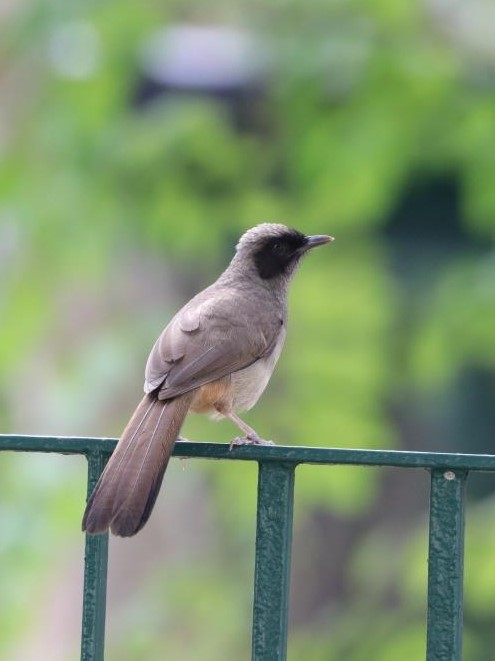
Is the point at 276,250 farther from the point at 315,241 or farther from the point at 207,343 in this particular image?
the point at 207,343

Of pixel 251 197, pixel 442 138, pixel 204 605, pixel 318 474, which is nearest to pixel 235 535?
pixel 204 605

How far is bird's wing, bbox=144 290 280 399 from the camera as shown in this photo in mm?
4004

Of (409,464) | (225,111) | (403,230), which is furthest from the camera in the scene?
(403,230)

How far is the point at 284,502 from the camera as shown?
2.89 m

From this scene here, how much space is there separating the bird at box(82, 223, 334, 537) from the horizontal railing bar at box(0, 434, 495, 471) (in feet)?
0.31

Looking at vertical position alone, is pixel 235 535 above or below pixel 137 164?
below

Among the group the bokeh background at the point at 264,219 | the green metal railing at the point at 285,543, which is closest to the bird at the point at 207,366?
the green metal railing at the point at 285,543

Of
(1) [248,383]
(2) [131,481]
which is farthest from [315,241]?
(2) [131,481]

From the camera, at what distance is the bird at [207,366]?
3.05 metres

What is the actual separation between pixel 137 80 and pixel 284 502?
404 cm

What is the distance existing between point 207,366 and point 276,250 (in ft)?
4.00

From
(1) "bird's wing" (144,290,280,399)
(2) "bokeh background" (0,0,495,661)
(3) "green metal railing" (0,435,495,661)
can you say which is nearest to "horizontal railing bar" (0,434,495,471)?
(3) "green metal railing" (0,435,495,661)

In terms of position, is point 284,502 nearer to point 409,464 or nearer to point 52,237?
point 409,464

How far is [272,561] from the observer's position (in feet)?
9.41
